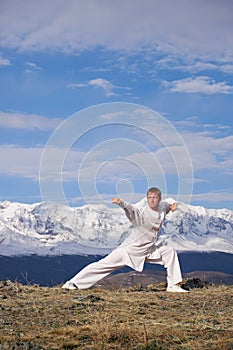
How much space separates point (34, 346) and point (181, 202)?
8.33m

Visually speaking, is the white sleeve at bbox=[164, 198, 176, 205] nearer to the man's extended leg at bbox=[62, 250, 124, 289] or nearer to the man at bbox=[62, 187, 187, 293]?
the man at bbox=[62, 187, 187, 293]

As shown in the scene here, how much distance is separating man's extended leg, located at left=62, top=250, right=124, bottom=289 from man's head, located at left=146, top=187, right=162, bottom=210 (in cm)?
169

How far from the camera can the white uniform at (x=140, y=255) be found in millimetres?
16141

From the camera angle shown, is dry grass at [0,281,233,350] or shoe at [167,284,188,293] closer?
dry grass at [0,281,233,350]

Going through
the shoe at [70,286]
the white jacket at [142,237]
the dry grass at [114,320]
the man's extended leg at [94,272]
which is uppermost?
the white jacket at [142,237]

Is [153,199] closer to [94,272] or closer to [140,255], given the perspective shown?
[140,255]

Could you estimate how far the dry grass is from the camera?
8.84 metres

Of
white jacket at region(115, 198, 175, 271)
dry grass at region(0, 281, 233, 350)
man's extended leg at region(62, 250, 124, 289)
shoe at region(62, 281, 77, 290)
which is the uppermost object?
white jacket at region(115, 198, 175, 271)

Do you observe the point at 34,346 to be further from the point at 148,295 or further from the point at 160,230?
the point at 160,230

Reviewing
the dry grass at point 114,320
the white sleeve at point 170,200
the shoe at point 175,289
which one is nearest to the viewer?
the dry grass at point 114,320

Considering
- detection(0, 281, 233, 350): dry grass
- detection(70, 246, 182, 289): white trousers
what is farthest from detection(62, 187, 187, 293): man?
detection(0, 281, 233, 350): dry grass

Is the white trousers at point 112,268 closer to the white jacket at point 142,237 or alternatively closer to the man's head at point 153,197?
the white jacket at point 142,237

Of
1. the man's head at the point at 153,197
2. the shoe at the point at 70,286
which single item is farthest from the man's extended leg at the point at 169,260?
the shoe at the point at 70,286

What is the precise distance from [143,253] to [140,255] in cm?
10
